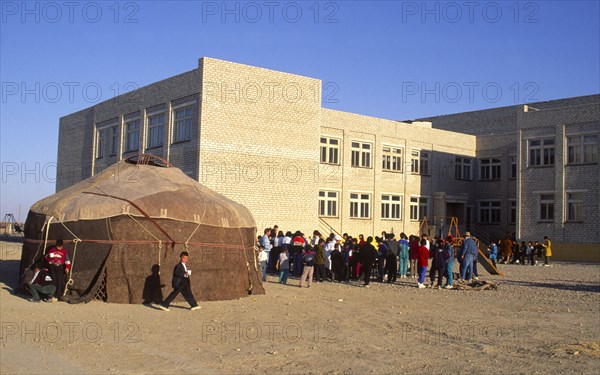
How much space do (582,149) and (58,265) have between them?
30.8 metres

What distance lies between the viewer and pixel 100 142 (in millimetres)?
40438

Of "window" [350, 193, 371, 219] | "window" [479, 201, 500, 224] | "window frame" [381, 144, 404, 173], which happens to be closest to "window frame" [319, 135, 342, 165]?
"window" [350, 193, 371, 219]

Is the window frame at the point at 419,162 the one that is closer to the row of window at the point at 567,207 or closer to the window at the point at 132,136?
the row of window at the point at 567,207

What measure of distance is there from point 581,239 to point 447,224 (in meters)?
9.16

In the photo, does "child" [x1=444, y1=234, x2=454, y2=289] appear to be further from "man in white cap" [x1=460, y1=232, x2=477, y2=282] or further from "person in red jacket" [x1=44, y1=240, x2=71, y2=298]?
"person in red jacket" [x1=44, y1=240, x2=71, y2=298]

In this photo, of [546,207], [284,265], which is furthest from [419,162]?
[284,265]

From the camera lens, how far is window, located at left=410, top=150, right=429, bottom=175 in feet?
141

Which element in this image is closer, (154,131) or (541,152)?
(154,131)

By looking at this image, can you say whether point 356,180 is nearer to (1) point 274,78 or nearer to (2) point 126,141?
(1) point 274,78

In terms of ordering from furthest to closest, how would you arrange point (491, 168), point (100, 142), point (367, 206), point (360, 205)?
point (491, 168) < point (100, 142) < point (367, 206) < point (360, 205)

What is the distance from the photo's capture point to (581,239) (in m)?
37.0

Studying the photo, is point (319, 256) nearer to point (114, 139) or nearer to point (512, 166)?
point (114, 139)

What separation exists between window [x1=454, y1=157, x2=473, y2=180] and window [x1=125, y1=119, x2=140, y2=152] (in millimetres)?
20925

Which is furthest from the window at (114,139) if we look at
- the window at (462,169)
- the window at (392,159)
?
the window at (462,169)
